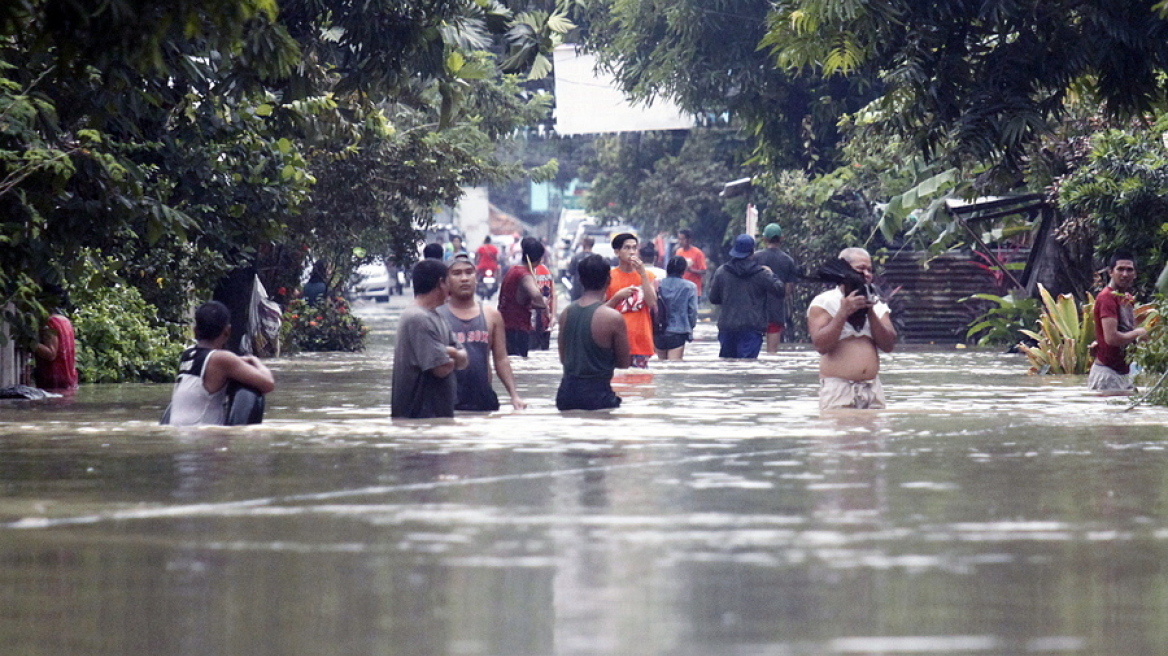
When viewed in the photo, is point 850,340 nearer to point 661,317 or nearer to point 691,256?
point 661,317

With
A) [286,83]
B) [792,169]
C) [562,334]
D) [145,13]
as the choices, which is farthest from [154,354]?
[792,169]

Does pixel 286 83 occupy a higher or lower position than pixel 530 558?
higher

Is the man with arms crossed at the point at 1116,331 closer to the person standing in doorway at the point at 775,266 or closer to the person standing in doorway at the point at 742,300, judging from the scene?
the person standing in doorway at the point at 742,300

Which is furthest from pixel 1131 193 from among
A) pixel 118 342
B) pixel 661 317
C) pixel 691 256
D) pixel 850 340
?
pixel 691 256

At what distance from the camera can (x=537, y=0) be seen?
45.6m

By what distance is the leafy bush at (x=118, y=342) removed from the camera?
2052cm

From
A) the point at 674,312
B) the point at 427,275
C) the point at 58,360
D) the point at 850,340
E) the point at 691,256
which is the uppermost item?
the point at 691,256

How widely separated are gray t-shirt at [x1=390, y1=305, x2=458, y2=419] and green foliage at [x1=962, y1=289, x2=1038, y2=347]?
14.7 m

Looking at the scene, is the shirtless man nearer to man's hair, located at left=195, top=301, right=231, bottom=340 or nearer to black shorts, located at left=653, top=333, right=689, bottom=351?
man's hair, located at left=195, top=301, right=231, bottom=340

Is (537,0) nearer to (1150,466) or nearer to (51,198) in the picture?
(51,198)

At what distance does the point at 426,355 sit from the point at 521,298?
9.15 metres

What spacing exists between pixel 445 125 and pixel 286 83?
5.05 feet

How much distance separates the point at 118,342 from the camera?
2086 cm

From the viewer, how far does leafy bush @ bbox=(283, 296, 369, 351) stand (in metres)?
29.3
